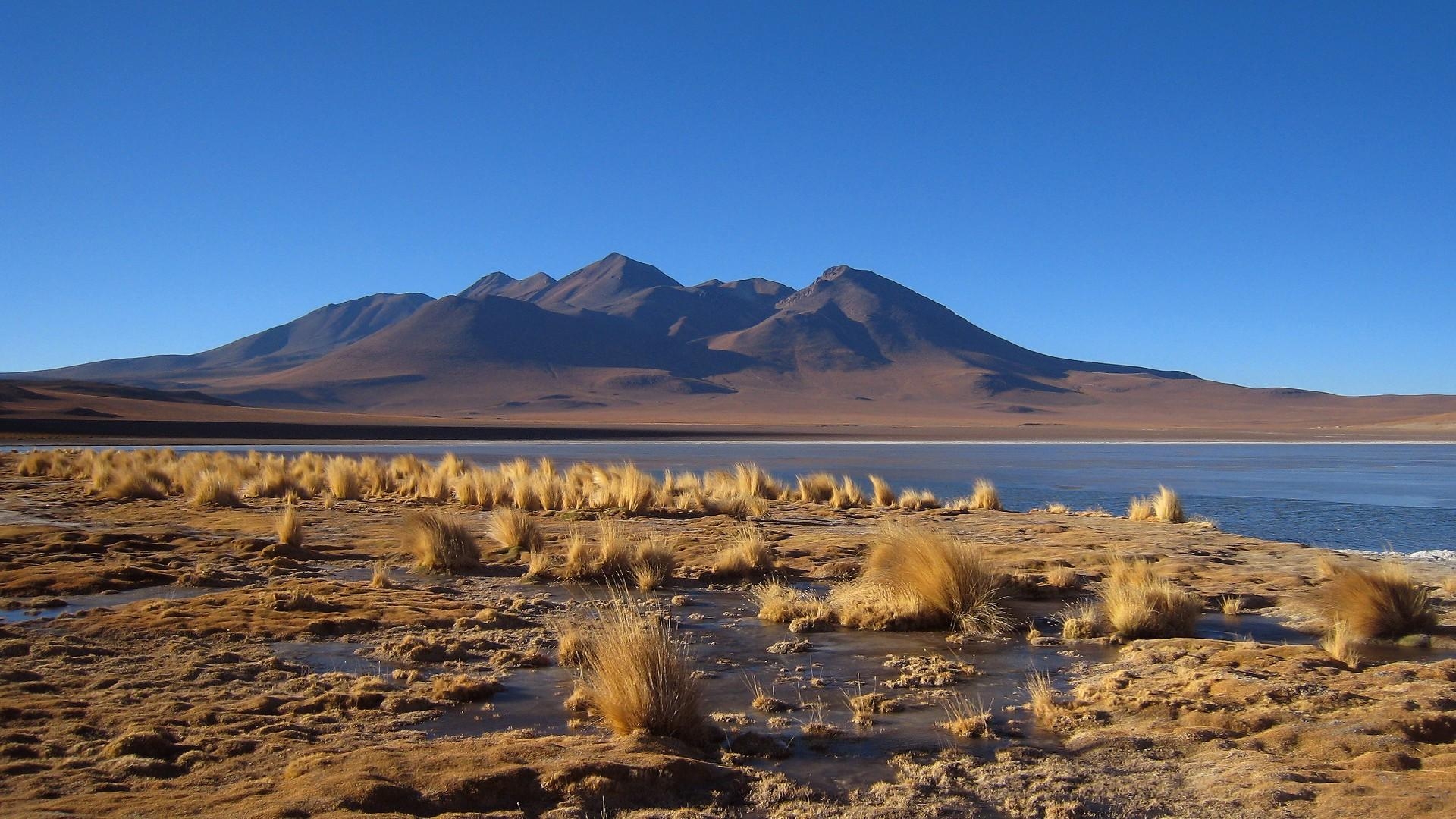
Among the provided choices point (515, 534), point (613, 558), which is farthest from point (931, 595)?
point (515, 534)

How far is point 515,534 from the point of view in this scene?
47.1ft

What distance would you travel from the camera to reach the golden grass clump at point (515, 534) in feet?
46.8

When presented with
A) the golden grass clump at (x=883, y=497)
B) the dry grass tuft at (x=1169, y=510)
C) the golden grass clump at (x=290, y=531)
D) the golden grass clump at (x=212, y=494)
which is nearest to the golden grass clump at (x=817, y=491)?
the golden grass clump at (x=883, y=497)

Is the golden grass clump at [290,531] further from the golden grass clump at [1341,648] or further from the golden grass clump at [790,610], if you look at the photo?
the golden grass clump at [1341,648]

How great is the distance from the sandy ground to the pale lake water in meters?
9.36

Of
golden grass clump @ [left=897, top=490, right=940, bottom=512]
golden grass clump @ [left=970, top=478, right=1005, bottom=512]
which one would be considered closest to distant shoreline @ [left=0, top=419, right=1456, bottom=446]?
golden grass clump @ [left=897, top=490, right=940, bottom=512]

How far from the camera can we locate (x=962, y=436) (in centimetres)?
7625

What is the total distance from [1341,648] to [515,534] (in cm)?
1015

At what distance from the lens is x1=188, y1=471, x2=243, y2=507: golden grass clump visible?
20094 millimetres

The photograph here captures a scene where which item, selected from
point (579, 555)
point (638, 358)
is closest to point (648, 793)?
point (579, 555)

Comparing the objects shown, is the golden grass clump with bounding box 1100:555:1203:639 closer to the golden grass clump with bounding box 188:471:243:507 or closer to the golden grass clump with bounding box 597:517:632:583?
the golden grass clump with bounding box 597:517:632:583

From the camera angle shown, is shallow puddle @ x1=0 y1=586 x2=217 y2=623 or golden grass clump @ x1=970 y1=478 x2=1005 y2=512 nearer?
shallow puddle @ x1=0 y1=586 x2=217 y2=623

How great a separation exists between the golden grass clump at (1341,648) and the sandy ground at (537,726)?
0.17 metres

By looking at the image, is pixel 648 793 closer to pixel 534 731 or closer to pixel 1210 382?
pixel 534 731
